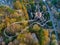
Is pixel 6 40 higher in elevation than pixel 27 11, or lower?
lower

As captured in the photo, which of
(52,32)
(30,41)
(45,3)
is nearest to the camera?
(30,41)

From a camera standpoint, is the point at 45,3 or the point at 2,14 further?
the point at 45,3

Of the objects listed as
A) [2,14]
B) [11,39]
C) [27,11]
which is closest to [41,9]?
[27,11]

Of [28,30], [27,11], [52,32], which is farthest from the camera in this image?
[27,11]

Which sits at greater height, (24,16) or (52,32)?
(24,16)

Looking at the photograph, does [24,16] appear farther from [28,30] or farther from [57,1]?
[57,1]

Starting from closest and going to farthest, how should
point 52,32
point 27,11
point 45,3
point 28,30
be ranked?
1. point 28,30
2. point 52,32
3. point 27,11
4. point 45,3

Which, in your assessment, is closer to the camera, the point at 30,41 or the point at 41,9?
the point at 30,41

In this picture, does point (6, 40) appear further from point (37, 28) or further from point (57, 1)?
point (57, 1)

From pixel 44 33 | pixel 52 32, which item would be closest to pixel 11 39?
pixel 44 33
